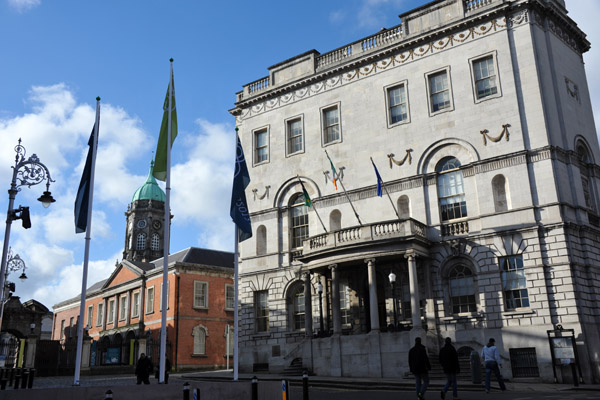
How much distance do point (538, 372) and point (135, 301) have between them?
3905 centimetres

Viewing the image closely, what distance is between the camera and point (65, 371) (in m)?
38.7

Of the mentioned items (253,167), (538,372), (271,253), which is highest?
(253,167)

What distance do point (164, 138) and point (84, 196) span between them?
2893 mm

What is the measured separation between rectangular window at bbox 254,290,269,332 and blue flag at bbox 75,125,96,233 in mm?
18524

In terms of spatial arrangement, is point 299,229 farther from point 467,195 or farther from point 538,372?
point 538,372

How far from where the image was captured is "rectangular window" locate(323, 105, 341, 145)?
109 ft

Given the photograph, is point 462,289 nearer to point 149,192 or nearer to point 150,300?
point 150,300

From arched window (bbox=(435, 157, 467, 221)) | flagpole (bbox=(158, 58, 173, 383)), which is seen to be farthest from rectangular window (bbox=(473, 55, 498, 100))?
flagpole (bbox=(158, 58, 173, 383))

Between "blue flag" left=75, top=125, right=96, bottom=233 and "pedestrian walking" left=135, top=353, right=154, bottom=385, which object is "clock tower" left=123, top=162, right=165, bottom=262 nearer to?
"pedestrian walking" left=135, top=353, right=154, bottom=385

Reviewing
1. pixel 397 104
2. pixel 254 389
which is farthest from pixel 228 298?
pixel 254 389

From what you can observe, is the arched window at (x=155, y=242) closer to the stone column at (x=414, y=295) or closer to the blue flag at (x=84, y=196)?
the stone column at (x=414, y=295)

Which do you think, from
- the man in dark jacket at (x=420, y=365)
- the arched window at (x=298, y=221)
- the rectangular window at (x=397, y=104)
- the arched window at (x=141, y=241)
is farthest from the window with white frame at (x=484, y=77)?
the arched window at (x=141, y=241)

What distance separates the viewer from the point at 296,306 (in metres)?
32.7

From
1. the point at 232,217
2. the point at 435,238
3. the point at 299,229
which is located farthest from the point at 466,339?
the point at 232,217
